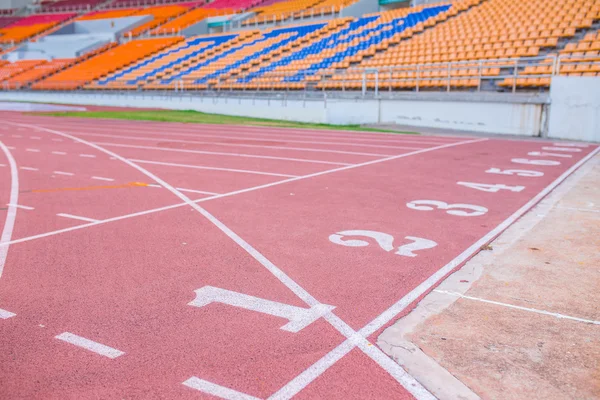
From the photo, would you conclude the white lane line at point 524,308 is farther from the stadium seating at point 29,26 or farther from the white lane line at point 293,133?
the stadium seating at point 29,26

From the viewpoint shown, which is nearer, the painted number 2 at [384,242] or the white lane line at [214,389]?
the white lane line at [214,389]

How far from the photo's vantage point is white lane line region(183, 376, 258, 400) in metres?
2.88

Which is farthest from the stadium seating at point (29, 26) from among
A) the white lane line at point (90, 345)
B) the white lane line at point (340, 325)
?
the white lane line at point (90, 345)

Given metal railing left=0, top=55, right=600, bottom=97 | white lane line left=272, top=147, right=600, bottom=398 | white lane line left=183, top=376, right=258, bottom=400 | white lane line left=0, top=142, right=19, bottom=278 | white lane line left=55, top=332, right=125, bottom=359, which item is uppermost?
metal railing left=0, top=55, right=600, bottom=97

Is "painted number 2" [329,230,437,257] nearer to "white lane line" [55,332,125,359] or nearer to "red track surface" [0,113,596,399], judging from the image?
"red track surface" [0,113,596,399]

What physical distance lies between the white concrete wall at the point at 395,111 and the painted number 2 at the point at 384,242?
43.6 ft

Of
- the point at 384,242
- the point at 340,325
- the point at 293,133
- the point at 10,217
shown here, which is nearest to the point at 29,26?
the point at 293,133

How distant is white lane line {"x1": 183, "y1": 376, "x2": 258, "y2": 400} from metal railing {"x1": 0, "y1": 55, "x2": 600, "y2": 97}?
16.3m

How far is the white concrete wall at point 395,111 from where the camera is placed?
58.6ft

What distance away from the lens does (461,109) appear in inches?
763

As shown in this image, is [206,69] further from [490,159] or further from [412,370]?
[412,370]

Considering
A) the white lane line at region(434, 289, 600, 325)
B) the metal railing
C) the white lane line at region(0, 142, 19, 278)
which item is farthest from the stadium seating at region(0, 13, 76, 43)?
the white lane line at region(434, 289, 600, 325)

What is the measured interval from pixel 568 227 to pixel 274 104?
21150 millimetres

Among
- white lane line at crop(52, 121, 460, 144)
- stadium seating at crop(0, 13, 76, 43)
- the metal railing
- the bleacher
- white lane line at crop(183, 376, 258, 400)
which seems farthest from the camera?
stadium seating at crop(0, 13, 76, 43)
